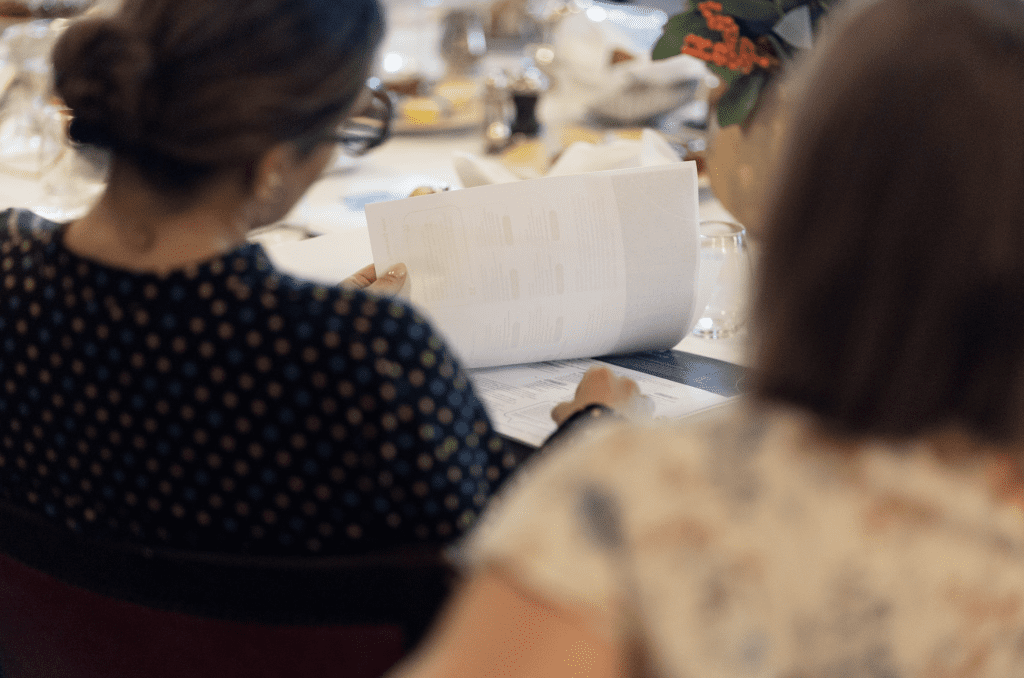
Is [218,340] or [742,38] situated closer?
[218,340]

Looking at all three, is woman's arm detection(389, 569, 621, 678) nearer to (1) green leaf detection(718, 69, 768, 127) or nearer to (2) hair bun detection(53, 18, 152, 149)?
(2) hair bun detection(53, 18, 152, 149)

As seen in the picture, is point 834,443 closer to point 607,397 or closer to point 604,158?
point 607,397

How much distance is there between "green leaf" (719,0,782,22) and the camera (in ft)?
3.50

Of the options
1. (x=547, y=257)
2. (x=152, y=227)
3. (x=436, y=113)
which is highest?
(x=152, y=227)

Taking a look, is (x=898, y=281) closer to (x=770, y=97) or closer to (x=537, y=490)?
(x=537, y=490)

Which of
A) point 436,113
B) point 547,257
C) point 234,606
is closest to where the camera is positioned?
point 234,606

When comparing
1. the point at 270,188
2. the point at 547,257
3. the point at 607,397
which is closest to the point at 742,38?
the point at 547,257

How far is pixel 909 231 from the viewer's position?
37 cm

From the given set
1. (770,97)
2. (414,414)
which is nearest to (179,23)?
(414,414)

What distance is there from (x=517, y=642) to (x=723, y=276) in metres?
0.66

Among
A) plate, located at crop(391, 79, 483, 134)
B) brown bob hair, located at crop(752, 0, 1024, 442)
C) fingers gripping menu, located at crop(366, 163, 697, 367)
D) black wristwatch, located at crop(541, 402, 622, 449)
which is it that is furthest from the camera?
plate, located at crop(391, 79, 483, 134)

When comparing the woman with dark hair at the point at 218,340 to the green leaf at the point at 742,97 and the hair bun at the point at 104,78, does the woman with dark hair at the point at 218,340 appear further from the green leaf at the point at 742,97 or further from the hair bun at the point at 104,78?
the green leaf at the point at 742,97

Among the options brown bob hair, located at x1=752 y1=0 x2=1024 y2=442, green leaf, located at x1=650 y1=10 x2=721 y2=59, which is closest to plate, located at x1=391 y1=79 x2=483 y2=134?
green leaf, located at x1=650 y1=10 x2=721 y2=59

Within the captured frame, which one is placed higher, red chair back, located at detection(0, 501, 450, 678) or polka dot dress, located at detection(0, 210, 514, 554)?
polka dot dress, located at detection(0, 210, 514, 554)
